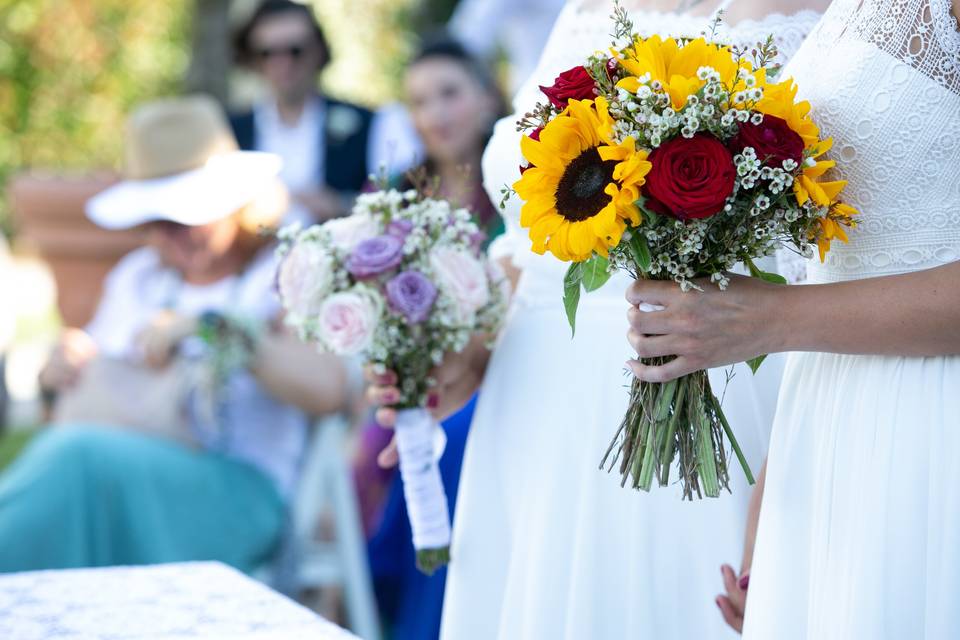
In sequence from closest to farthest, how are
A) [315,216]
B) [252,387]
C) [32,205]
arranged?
[252,387]
[315,216]
[32,205]

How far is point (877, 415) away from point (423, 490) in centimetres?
118

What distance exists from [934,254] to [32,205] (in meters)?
5.40

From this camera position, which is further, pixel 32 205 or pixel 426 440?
pixel 32 205

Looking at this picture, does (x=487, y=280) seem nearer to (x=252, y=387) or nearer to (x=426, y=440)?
(x=426, y=440)

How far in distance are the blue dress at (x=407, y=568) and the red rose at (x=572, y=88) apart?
7.83 ft

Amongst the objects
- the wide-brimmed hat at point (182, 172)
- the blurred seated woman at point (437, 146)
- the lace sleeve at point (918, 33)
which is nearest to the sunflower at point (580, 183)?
the lace sleeve at point (918, 33)

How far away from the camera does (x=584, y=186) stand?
6.23 ft

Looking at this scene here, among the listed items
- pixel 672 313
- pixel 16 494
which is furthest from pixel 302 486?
pixel 672 313

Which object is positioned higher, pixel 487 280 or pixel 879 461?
pixel 487 280

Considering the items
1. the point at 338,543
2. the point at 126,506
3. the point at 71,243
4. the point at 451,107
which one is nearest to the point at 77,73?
the point at 71,243

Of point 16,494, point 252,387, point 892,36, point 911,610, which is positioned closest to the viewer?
point 911,610

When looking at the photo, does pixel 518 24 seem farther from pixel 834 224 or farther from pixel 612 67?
pixel 834 224

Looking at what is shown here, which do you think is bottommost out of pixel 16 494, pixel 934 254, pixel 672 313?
pixel 16 494

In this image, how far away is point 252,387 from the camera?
471cm
